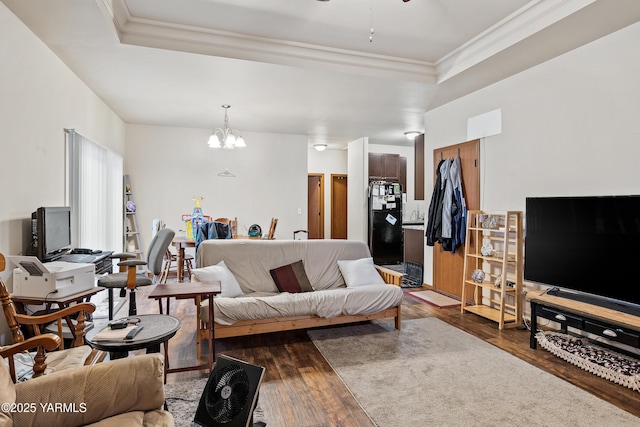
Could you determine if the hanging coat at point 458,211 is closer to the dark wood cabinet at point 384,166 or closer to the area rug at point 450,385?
the area rug at point 450,385

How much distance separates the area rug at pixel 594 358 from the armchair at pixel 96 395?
2.89 meters

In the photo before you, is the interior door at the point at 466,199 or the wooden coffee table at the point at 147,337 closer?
the wooden coffee table at the point at 147,337

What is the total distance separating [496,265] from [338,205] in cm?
538

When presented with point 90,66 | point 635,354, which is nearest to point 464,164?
point 635,354

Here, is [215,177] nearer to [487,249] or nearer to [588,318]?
[487,249]

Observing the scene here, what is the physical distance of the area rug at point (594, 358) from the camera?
2465 mm

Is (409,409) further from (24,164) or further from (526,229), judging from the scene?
(24,164)

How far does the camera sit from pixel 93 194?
14.8 ft

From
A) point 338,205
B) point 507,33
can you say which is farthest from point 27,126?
point 338,205

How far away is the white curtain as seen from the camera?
3.86m

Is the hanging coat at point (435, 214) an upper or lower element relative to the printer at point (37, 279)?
upper

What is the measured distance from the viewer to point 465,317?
3.95m

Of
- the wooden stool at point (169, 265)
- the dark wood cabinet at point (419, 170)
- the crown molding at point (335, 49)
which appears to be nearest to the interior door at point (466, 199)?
the dark wood cabinet at point (419, 170)

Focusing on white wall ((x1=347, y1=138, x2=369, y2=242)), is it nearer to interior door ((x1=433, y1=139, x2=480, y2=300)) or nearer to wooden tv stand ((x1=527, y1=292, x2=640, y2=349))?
interior door ((x1=433, y1=139, x2=480, y2=300))
